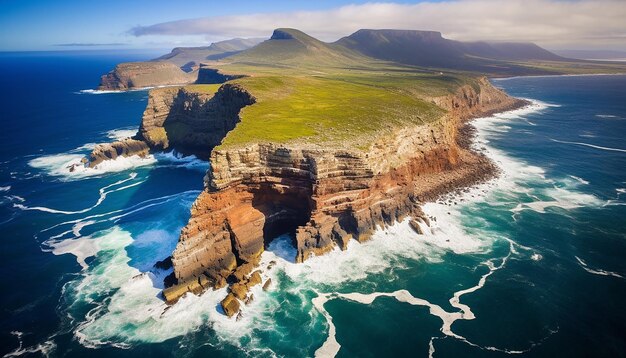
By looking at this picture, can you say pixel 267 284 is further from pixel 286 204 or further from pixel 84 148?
pixel 84 148

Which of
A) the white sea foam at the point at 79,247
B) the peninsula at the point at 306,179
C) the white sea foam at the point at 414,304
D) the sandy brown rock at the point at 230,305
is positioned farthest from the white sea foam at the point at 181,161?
the white sea foam at the point at 414,304

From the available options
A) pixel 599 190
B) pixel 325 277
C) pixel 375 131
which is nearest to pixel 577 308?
pixel 325 277

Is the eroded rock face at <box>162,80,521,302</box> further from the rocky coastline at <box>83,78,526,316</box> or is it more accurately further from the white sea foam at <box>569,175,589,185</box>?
the white sea foam at <box>569,175,589,185</box>

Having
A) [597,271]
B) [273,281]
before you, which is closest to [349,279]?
[273,281]

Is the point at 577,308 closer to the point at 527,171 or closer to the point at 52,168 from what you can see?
the point at 527,171

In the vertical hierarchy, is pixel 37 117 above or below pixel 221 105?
below

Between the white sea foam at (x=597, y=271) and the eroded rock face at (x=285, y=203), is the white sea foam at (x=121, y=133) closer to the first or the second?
the eroded rock face at (x=285, y=203)
